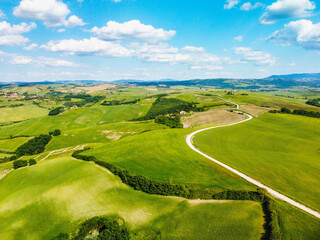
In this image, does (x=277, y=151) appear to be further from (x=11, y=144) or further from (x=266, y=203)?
(x=11, y=144)

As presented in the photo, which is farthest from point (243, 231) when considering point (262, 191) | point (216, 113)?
point (216, 113)

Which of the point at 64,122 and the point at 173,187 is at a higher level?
the point at 173,187

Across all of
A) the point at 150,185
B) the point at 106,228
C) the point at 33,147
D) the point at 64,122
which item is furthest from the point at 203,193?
the point at 64,122

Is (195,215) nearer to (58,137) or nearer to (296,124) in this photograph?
(296,124)

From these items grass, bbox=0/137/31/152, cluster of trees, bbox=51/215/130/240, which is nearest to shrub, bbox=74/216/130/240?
cluster of trees, bbox=51/215/130/240

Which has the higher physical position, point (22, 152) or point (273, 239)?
point (273, 239)
